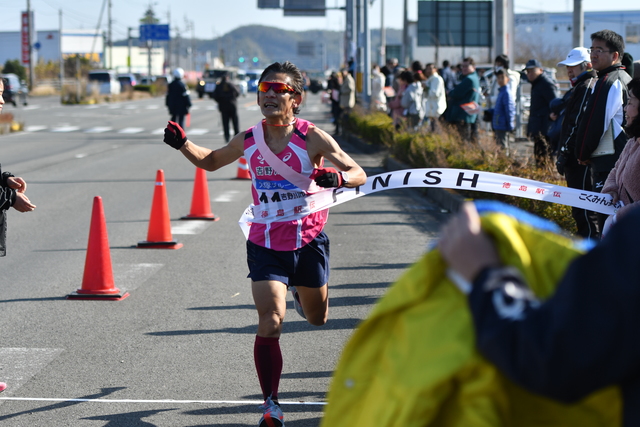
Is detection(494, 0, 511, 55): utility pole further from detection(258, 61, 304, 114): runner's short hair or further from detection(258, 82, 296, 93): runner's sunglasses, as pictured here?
detection(258, 82, 296, 93): runner's sunglasses

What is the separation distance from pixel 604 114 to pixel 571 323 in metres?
5.11

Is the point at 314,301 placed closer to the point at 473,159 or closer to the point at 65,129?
the point at 473,159

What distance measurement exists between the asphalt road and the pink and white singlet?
0.94m

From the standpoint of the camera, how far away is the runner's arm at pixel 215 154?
15.6ft

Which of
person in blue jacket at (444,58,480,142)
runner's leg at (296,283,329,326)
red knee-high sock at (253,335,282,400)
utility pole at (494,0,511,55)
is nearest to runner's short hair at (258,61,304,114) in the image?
runner's leg at (296,283,329,326)

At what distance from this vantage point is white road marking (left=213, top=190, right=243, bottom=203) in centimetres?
1320

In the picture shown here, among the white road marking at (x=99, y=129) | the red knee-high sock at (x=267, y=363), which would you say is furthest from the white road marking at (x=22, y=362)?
the white road marking at (x=99, y=129)

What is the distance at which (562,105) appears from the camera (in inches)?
392

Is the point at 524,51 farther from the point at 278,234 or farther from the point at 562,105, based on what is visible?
the point at 278,234

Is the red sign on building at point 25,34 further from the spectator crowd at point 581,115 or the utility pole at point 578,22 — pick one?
the spectator crowd at point 581,115

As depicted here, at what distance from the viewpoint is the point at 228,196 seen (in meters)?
13.6

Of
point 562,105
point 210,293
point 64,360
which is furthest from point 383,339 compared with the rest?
point 562,105

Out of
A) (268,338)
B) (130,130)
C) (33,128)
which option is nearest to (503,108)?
(268,338)

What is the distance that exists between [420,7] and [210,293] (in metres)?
52.3
